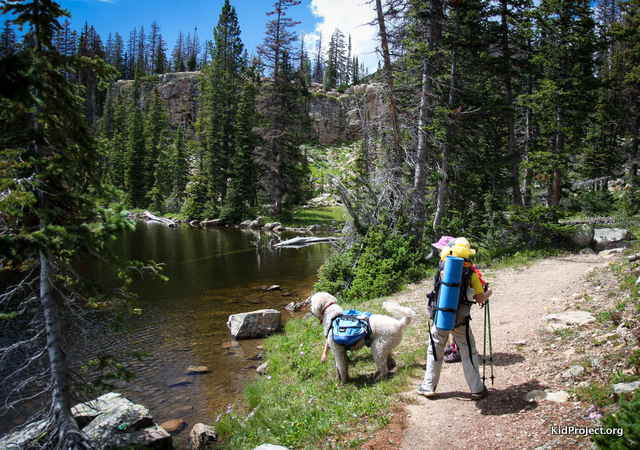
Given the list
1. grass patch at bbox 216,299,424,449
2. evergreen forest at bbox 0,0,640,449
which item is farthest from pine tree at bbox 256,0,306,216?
grass patch at bbox 216,299,424,449

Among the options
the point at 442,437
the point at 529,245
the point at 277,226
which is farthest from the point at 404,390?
the point at 277,226

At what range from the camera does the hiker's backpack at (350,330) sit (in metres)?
5.50

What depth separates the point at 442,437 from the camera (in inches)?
164

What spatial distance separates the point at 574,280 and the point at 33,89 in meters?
12.6

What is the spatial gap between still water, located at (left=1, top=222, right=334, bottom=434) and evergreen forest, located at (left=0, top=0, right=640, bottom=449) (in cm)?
174

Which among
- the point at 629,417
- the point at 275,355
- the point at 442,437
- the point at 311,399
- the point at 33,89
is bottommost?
the point at 275,355

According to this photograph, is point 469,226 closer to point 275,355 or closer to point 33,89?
point 275,355

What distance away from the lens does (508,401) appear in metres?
4.52

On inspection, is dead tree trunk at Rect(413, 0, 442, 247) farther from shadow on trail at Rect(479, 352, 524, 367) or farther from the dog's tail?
the dog's tail

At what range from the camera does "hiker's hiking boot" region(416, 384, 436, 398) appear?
195 inches

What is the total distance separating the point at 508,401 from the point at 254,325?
8028 mm

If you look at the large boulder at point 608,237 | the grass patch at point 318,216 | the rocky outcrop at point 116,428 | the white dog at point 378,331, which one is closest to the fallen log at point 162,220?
the grass patch at point 318,216

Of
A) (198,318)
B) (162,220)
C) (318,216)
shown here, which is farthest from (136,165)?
A: (198,318)

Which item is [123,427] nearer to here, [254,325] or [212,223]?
[254,325]
